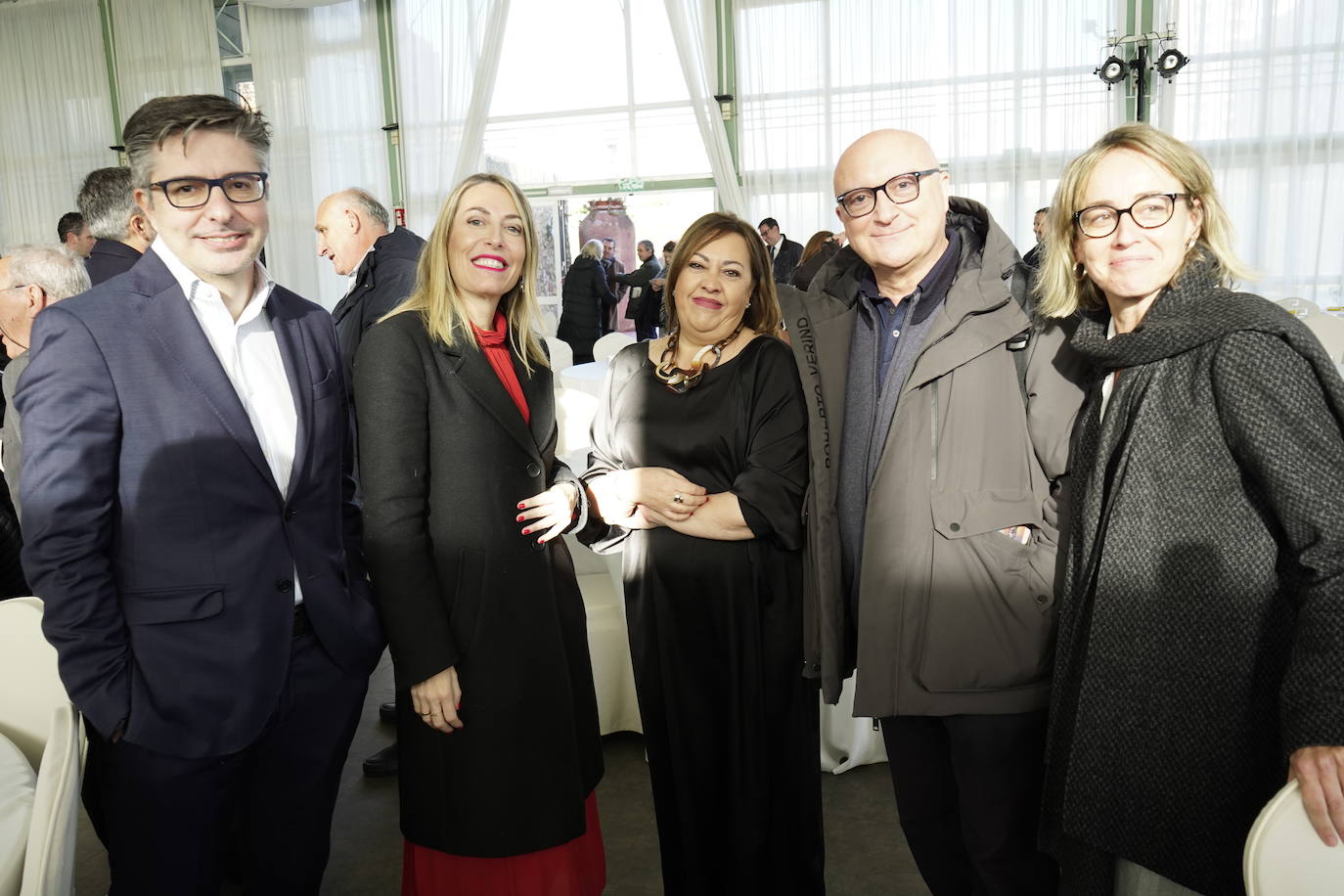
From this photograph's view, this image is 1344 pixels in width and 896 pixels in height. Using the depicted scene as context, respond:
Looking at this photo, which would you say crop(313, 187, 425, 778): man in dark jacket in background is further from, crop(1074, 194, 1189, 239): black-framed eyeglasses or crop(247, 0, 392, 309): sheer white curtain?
crop(247, 0, 392, 309): sheer white curtain

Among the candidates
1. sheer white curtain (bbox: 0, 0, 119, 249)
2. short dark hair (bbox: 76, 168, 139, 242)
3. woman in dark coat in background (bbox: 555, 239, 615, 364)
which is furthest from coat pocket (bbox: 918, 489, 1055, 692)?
sheer white curtain (bbox: 0, 0, 119, 249)

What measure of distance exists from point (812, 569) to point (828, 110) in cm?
972

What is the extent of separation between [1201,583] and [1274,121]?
10.4 m

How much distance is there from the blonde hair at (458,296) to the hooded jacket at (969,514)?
796 mm

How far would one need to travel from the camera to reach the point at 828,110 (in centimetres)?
1053

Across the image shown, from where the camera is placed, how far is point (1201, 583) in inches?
52.4

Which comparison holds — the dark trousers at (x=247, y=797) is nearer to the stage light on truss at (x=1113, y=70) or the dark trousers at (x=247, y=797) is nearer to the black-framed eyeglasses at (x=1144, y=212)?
the black-framed eyeglasses at (x=1144, y=212)

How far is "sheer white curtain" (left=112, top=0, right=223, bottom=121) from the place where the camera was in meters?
12.1

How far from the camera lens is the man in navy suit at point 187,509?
1371mm

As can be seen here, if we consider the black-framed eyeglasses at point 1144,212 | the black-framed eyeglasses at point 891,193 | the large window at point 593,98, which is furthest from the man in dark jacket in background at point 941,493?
the large window at point 593,98

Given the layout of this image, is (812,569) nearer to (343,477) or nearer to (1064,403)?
(1064,403)

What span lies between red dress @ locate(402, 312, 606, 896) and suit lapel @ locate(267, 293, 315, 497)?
13.4 inches

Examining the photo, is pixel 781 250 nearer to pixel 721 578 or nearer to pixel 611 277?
pixel 611 277

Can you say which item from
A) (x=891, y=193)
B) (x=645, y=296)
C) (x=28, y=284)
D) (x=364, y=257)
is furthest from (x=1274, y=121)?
(x=28, y=284)
